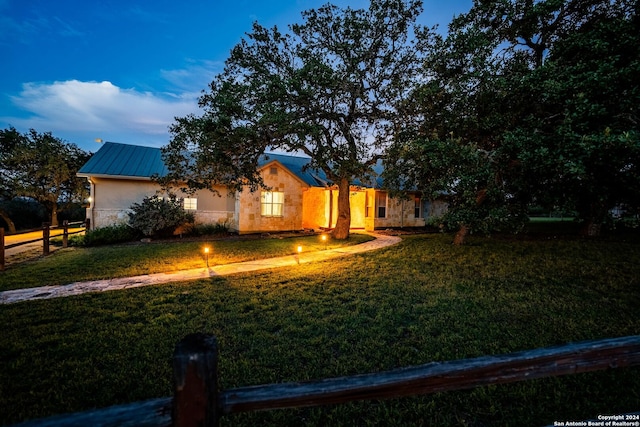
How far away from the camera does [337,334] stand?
434 cm

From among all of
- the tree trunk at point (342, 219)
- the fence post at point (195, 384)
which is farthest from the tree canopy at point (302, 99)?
the fence post at point (195, 384)

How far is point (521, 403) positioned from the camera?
290cm

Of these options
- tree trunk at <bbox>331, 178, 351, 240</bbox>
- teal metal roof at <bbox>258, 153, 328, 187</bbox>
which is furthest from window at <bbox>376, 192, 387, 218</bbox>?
tree trunk at <bbox>331, 178, 351, 240</bbox>

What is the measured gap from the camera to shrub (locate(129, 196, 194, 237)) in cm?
1321

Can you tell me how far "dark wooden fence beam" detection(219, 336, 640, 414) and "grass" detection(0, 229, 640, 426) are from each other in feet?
4.64

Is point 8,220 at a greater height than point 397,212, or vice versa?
point 397,212

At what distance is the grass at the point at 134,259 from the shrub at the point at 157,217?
4.02 ft

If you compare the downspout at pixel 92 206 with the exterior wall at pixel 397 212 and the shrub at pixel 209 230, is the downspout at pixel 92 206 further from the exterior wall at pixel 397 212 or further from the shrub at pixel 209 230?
the exterior wall at pixel 397 212

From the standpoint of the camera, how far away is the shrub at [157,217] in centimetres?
1321

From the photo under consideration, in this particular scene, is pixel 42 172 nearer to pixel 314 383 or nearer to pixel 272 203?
pixel 272 203

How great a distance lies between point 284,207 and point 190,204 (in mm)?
5577

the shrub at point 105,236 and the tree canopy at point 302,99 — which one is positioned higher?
the tree canopy at point 302,99

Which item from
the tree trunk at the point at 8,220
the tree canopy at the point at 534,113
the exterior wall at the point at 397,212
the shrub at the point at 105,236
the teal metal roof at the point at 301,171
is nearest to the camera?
the tree canopy at the point at 534,113

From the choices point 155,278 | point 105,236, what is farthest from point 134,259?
point 105,236
